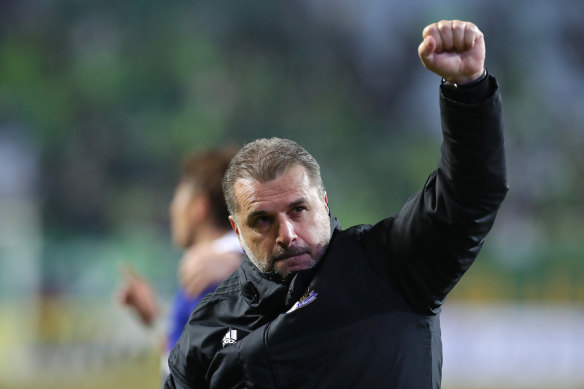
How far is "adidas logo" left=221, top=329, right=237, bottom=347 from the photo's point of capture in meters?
2.03

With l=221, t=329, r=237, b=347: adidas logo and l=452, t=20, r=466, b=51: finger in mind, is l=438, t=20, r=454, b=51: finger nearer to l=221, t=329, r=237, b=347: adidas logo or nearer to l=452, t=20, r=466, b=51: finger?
l=452, t=20, r=466, b=51: finger

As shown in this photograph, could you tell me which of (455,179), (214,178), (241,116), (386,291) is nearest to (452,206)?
(455,179)

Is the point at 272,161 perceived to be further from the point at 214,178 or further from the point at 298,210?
the point at 214,178

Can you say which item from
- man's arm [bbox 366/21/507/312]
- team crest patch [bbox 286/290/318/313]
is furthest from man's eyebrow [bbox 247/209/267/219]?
man's arm [bbox 366/21/507/312]

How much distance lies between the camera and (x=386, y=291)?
6.20 ft

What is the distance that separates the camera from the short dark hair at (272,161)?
2.01 metres

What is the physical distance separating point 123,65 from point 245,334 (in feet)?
47.1

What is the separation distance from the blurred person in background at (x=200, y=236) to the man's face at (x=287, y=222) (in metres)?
1.37

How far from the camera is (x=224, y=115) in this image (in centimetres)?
1541

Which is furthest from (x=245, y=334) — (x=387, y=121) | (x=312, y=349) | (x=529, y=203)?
(x=387, y=121)

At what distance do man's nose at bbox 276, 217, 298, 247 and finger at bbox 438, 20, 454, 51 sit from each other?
21.4 inches

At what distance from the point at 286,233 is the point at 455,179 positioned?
1.39 ft

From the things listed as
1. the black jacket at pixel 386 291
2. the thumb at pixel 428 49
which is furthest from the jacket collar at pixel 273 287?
the thumb at pixel 428 49

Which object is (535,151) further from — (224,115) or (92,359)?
(92,359)
